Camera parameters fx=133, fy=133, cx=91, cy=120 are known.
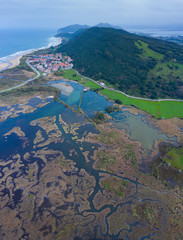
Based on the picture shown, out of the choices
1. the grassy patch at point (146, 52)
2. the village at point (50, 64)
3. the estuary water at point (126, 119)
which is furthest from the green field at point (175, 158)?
the village at point (50, 64)

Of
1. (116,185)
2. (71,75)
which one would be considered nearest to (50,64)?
(71,75)

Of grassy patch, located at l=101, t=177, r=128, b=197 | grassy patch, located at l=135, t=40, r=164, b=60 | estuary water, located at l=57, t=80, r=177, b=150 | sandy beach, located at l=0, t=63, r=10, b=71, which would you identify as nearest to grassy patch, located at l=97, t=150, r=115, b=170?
grassy patch, located at l=101, t=177, r=128, b=197

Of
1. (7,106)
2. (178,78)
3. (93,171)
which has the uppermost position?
(178,78)

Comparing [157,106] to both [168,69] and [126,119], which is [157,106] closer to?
[126,119]

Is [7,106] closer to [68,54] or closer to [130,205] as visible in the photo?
[130,205]

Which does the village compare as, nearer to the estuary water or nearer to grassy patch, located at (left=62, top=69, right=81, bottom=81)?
grassy patch, located at (left=62, top=69, right=81, bottom=81)

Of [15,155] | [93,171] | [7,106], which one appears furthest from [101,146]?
[7,106]
